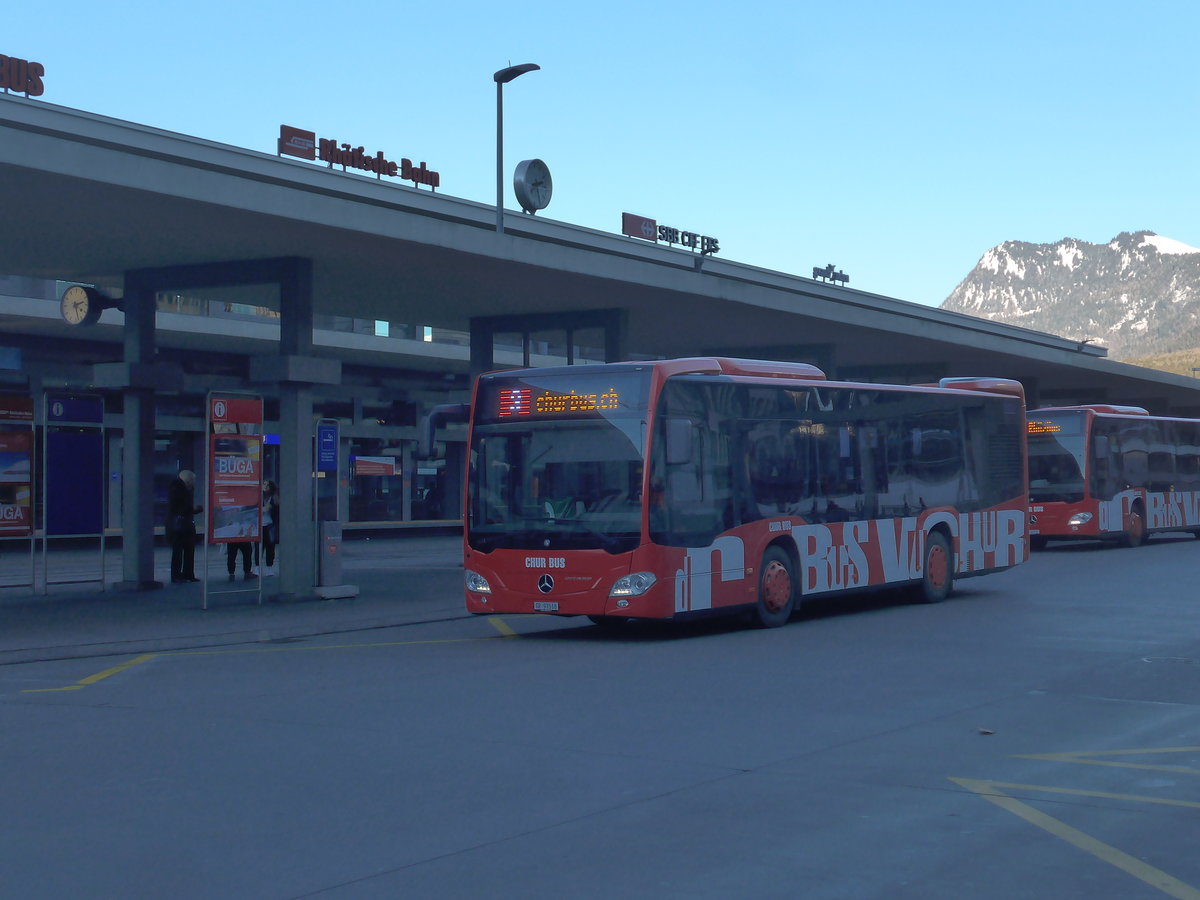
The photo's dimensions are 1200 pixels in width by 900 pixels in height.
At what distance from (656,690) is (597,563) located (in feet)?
11.4

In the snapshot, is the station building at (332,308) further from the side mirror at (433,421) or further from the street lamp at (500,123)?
the side mirror at (433,421)

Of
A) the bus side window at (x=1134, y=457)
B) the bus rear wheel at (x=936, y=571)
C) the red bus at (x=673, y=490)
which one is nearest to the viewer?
the red bus at (x=673, y=490)

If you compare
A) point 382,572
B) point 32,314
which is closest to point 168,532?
point 382,572

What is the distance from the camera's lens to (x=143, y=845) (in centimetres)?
623

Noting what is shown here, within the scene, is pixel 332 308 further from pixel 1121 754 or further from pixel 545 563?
pixel 1121 754

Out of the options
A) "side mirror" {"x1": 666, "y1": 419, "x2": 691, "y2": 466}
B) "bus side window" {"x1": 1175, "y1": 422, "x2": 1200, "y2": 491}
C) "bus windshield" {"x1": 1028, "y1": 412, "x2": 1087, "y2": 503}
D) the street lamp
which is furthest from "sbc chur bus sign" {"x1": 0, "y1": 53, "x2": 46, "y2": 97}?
"bus side window" {"x1": 1175, "y1": 422, "x2": 1200, "y2": 491}

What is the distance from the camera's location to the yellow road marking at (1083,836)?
17.9 feet

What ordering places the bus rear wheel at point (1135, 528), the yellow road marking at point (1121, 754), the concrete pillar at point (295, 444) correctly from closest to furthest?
the yellow road marking at point (1121, 754), the concrete pillar at point (295, 444), the bus rear wheel at point (1135, 528)


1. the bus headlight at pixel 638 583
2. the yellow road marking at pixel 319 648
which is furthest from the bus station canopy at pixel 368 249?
the bus headlight at pixel 638 583

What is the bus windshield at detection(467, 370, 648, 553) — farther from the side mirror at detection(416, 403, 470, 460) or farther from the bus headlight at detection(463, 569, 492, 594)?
the side mirror at detection(416, 403, 470, 460)

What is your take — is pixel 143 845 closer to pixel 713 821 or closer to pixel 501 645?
pixel 713 821

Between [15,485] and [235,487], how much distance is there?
3.09 meters

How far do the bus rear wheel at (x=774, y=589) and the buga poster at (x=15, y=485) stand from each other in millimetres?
10450

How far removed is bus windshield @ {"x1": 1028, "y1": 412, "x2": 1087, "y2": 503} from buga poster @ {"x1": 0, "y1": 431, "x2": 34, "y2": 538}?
20.3 metres
